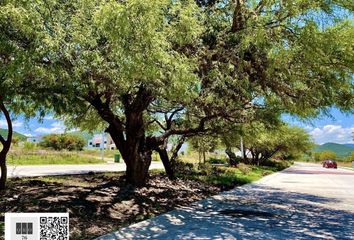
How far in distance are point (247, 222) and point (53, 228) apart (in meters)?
6.06

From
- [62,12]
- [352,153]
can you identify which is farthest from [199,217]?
[352,153]

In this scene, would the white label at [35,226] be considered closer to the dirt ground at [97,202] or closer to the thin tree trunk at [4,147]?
the dirt ground at [97,202]

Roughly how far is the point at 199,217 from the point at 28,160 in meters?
25.7

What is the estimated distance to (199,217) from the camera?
10.8 meters

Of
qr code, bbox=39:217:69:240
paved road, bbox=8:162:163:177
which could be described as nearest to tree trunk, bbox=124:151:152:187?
paved road, bbox=8:162:163:177

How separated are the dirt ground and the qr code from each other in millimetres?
2184

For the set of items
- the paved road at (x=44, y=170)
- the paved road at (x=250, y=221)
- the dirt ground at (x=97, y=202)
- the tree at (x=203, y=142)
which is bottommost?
the paved road at (x=250, y=221)

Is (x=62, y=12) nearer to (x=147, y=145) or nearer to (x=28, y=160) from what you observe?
(x=147, y=145)

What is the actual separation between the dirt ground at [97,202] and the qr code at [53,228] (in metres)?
2.18

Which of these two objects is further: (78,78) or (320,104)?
(320,104)

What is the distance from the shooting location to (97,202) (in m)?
11.6

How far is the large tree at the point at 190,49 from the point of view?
7.12 metres

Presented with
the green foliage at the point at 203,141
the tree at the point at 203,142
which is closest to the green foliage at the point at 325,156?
the tree at the point at 203,142

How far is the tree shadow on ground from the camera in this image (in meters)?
8.68
